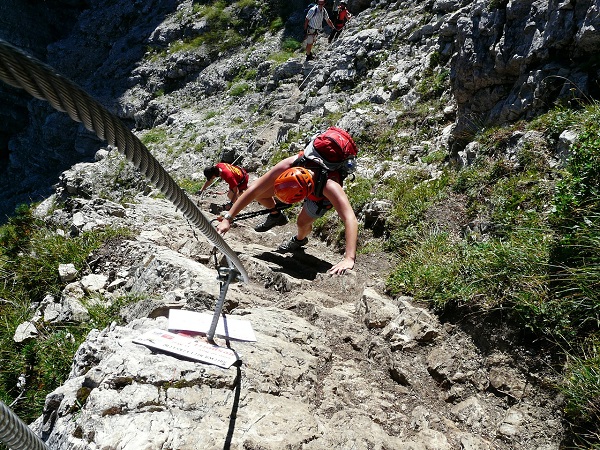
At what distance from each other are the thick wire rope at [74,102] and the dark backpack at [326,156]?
3.74 meters

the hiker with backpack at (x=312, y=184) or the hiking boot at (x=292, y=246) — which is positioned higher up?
the hiker with backpack at (x=312, y=184)

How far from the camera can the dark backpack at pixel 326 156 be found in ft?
18.1

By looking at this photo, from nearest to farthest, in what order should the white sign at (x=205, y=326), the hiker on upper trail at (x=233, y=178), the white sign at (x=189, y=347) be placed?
1. the white sign at (x=189, y=347)
2. the white sign at (x=205, y=326)
3. the hiker on upper trail at (x=233, y=178)

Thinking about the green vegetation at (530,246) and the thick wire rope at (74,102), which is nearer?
the thick wire rope at (74,102)

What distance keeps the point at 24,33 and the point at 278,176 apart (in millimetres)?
34187

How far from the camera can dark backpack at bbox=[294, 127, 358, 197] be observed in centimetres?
552

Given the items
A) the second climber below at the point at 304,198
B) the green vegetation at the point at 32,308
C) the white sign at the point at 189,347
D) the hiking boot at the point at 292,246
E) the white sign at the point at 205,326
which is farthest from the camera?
the hiking boot at the point at 292,246

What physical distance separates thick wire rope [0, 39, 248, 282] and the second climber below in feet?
10.4

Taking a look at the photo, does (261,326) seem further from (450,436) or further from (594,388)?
(594,388)

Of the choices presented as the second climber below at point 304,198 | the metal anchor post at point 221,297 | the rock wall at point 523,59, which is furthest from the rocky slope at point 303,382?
the rock wall at point 523,59

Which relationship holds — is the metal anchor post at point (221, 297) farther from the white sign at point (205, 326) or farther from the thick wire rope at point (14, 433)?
the thick wire rope at point (14, 433)

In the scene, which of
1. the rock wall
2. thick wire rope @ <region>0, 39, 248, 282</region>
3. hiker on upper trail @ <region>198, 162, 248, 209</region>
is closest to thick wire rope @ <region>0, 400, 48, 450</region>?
thick wire rope @ <region>0, 39, 248, 282</region>

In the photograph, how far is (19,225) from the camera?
6.60 metres

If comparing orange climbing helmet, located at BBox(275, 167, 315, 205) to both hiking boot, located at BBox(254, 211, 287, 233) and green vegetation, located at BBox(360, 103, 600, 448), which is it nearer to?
green vegetation, located at BBox(360, 103, 600, 448)
